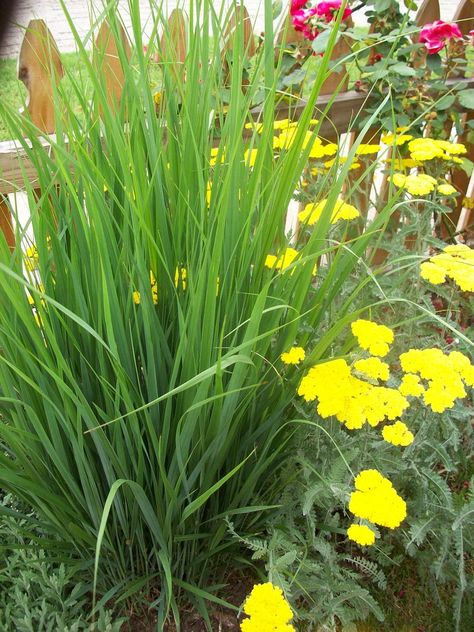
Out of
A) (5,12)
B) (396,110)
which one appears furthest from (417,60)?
(5,12)

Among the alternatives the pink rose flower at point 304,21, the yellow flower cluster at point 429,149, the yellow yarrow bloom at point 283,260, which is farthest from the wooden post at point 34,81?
the yellow flower cluster at point 429,149

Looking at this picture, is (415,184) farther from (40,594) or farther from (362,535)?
(40,594)

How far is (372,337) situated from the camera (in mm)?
1144

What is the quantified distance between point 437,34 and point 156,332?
5.60 feet

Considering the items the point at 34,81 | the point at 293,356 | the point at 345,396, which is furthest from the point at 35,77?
the point at 345,396

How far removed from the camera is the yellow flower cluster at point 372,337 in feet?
3.73

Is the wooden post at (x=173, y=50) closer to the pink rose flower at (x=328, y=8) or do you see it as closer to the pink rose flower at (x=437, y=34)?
the pink rose flower at (x=328, y=8)

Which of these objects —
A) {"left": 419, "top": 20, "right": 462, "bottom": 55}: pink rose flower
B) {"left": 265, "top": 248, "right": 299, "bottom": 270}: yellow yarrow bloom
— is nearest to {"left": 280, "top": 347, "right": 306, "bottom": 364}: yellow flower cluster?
{"left": 265, "top": 248, "right": 299, "bottom": 270}: yellow yarrow bloom

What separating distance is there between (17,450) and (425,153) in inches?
51.0

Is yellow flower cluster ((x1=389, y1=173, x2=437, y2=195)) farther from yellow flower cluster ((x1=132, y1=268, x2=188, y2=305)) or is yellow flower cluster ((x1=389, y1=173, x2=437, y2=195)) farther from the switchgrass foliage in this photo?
yellow flower cluster ((x1=132, y1=268, x2=188, y2=305))

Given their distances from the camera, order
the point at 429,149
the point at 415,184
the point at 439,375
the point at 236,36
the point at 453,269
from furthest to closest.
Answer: the point at 429,149, the point at 415,184, the point at 453,269, the point at 439,375, the point at 236,36

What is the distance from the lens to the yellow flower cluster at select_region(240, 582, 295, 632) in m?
0.89

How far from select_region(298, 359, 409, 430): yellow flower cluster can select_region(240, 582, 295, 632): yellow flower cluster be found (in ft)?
0.98

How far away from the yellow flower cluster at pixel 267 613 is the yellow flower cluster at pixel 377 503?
0.58 ft
